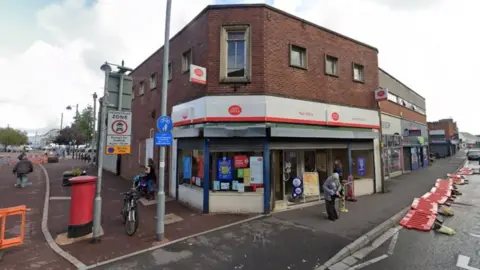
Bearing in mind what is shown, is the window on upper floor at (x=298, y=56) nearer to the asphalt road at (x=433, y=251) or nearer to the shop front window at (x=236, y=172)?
the shop front window at (x=236, y=172)

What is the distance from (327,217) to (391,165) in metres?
13.8

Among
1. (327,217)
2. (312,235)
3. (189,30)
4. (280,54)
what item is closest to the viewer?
(312,235)

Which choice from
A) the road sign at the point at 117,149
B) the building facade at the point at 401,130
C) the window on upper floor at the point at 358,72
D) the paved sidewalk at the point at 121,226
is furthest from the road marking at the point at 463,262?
the building facade at the point at 401,130

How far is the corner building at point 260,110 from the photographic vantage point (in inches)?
326

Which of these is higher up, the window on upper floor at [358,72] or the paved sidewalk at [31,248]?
the window on upper floor at [358,72]

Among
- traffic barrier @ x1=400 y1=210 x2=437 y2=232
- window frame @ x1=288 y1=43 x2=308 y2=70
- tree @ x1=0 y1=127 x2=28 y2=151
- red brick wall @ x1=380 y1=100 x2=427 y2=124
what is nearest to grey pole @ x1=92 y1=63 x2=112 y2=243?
window frame @ x1=288 y1=43 x2=308 y2=70

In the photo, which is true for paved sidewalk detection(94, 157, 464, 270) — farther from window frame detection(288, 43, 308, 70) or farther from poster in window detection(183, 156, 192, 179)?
window frame detection(288, 43, 308, 70)

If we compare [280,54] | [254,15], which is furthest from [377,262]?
[254,15]

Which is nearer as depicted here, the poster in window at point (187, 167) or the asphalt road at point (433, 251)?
the asphalt road at point (433, 251)

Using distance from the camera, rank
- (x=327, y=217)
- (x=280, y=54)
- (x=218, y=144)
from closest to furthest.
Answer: (x=327, y=217)
(x=218, y=144)
(x=280, y=54)

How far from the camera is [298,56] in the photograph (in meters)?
9.88

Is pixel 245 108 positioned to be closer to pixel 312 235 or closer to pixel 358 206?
pixel 312 235

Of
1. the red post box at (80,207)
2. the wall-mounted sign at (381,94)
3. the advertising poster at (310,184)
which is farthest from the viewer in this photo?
the wall-mounted sign at (381,94)

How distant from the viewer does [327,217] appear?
783cm
